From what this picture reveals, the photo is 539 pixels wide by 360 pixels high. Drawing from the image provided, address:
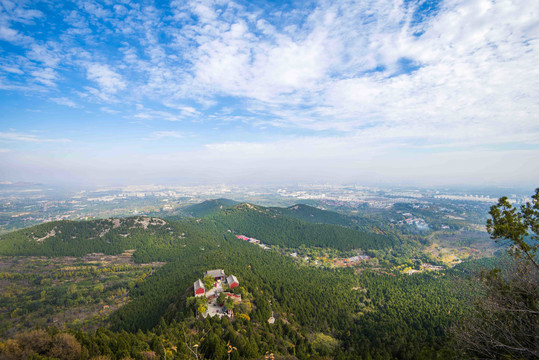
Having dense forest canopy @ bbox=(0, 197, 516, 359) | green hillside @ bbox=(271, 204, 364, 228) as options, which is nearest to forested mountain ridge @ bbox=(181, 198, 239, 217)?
dense forest canopy @ bbox=(0, 197, 516, 359)

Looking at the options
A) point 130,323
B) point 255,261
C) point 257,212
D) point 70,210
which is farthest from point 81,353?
point 70,210

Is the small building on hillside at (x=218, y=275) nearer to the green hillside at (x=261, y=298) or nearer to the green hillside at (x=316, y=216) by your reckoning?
the green hillside at (x=261, y=298)

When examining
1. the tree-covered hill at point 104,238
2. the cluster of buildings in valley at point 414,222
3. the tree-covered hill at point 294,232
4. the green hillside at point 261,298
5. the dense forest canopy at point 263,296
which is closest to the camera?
the dense forest canopy at point 263,296

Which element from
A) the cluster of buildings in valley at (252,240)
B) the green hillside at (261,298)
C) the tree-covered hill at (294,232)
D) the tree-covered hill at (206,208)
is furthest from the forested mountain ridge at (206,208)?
the cluster of buildings in valley at (252,240)

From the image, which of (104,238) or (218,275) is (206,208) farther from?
(218,275)

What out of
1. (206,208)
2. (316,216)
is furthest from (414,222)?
(206,208)

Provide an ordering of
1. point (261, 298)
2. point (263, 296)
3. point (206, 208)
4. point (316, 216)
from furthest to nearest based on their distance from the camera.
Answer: point (206, 208) < point (316, 216) < point (263, 296) < point (261, 298)

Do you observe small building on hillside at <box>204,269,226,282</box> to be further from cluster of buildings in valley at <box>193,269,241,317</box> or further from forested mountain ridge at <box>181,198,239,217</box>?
forested mountain ridge at <box>181,198,239,217</box>

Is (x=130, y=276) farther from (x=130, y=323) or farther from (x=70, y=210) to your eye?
(x=70, y=210)
